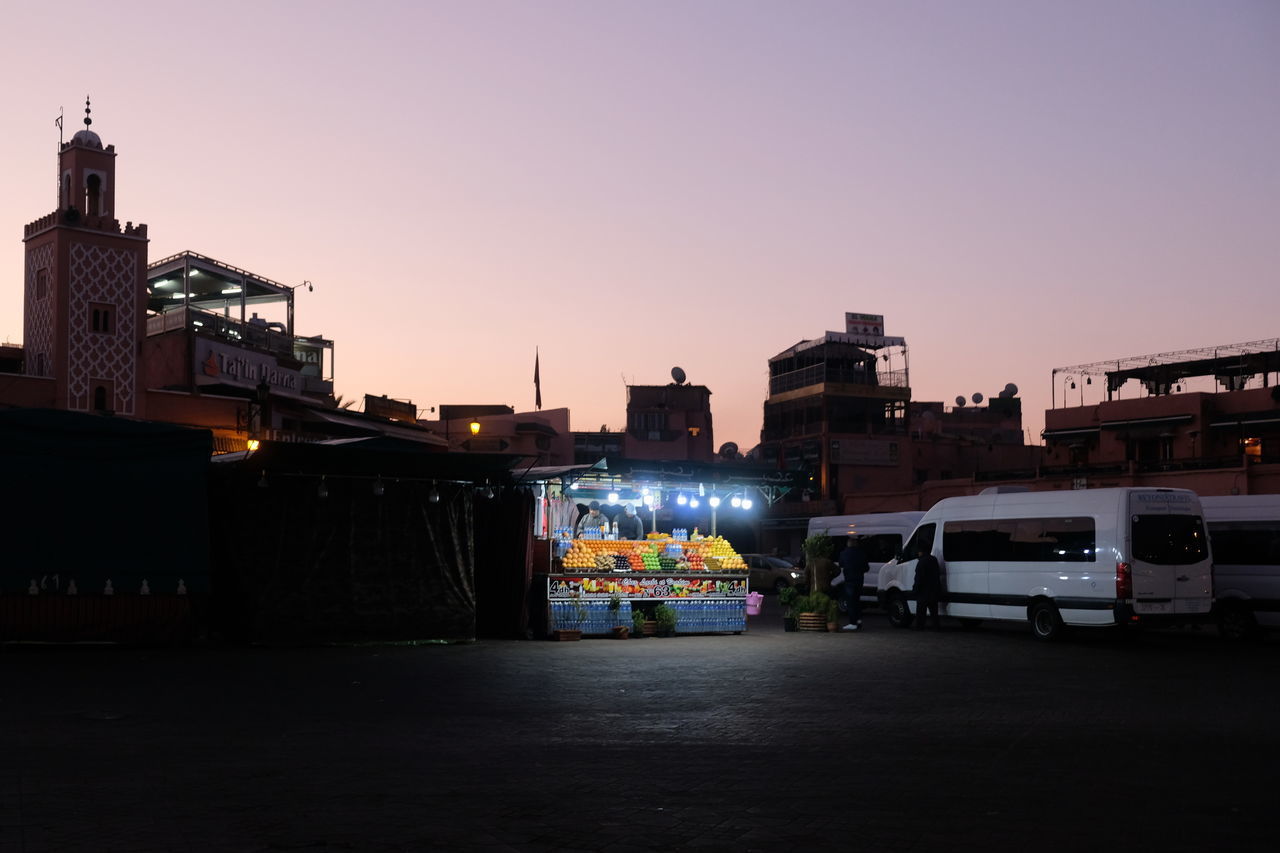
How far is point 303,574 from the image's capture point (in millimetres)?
19188

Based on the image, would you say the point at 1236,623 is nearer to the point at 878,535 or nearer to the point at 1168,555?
the point at 1168,555

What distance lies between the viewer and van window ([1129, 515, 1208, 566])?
1938 cm

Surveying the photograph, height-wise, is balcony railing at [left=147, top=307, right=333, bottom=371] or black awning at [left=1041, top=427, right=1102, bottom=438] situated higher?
balcony railing at [left=147, top=307, right=333, bottom=371]

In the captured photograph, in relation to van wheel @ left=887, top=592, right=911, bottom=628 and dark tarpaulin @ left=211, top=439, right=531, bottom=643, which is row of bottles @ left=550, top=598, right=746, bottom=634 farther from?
van wheel @ left=887, top=592, right=911, bottom=628

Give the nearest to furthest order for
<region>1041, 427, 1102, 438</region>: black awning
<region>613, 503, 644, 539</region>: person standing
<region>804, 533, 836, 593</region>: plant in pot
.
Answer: <region>613, 503, 644, 539</region>: person standing, <region>804, 533, 836, 593</region>: plant in pot, <region>1041, 427, 1102, 438</region>: black awning

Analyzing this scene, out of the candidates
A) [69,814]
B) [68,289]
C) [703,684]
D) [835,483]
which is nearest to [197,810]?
[69,814]

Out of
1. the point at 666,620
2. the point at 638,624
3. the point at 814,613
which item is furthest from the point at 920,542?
the point at 638,624

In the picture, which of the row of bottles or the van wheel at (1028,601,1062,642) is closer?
the van wheel at (1028,601,1062,642)

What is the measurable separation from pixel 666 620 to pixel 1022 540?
20.1ft

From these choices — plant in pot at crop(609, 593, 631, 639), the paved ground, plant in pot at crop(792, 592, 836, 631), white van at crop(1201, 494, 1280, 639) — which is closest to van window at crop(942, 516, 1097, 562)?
white van at crop(1201, 494, 1280, 639)

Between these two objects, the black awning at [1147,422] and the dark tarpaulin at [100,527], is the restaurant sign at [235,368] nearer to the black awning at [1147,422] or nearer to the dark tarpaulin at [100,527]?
the dark tarpaulin at [100,527]

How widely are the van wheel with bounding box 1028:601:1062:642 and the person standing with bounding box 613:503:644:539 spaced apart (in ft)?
23.0

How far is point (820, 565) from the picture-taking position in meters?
24.5

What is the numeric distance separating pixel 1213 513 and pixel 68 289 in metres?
31.1
